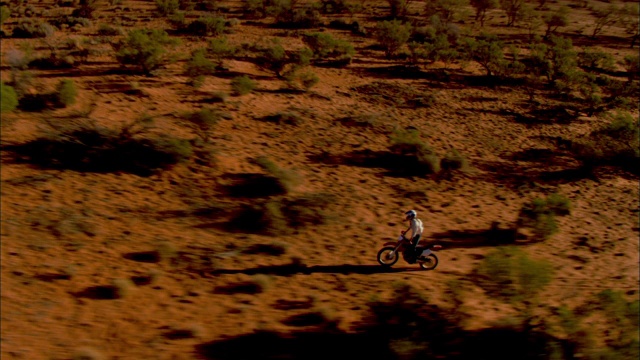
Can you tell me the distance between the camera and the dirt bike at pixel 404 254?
8398 mm

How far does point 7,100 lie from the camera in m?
12.1

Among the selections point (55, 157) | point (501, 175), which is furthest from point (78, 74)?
point (501, 175)

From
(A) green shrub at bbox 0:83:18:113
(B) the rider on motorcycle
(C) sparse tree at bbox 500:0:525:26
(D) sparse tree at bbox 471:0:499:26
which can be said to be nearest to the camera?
(B) the rider on motorcycle

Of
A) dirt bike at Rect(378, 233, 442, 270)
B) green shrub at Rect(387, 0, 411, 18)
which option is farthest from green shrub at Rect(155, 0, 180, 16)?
dirt bike at Rect(378, 233, 442, 270)

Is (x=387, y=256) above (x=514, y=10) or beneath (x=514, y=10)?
beneath

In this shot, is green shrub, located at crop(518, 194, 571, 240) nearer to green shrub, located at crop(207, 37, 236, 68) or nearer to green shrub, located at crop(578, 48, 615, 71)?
green shrub, located at crop(207, 37, 236, 68)

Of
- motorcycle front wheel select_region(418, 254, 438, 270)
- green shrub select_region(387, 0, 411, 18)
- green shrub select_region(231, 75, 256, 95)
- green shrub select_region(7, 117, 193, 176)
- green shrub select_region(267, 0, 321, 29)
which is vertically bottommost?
motorcycle front wheel select_region(418, 254, 438, 270)

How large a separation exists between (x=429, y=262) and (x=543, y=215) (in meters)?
3.75

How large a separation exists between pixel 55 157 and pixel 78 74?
24.0 feet

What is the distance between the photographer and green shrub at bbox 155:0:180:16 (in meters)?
28.6

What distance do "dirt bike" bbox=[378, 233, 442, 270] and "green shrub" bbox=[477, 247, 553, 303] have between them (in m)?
1.29

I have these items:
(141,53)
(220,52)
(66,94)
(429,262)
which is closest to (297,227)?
(429,262)

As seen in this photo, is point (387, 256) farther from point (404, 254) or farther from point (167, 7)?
point (167, 7)

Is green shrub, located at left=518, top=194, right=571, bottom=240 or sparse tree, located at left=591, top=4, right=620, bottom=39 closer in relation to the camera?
green shrub, located at left=518, top=194, right=571, bottom=240
